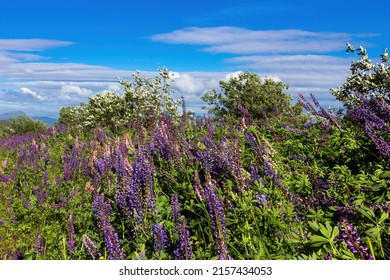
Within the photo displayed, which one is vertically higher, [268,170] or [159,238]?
[268,170]

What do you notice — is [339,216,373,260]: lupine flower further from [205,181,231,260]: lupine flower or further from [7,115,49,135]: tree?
[7,115,49,135]: tree

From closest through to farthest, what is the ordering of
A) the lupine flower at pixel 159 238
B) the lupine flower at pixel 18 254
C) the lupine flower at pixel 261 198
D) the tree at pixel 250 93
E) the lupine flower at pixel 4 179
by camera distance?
the lupine flower at pixel 159 238 → the lupine flower at pixel 261 198 → the lupine flower at pixel 18 254 → the lupine flower at pixel 4 179 → the tree at pixel 250 93

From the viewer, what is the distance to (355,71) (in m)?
21.5

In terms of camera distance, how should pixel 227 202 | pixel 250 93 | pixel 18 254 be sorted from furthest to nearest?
pixel 250 93 → pixel 18 254 → pixel 227 202

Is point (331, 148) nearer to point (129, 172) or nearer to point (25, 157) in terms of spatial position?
point (129, 172)

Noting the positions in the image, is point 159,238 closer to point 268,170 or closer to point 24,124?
point 268,170

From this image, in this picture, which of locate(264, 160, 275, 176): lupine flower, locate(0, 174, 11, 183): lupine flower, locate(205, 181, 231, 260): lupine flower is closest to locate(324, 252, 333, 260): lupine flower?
locate(205, 181, 231, 260): lupine flower

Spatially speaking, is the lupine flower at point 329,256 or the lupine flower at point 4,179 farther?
the lupine flower at point 4,179

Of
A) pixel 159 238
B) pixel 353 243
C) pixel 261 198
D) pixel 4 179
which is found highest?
pixel 261 198

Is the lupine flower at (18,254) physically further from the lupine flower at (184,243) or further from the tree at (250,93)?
the tree at (250,93)

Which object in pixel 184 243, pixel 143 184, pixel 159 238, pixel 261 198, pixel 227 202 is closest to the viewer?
pixel 184 243

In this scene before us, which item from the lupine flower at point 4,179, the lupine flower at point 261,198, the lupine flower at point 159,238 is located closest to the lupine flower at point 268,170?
the lupine flower at point 261,198

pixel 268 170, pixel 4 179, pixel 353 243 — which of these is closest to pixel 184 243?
pixel 353 243

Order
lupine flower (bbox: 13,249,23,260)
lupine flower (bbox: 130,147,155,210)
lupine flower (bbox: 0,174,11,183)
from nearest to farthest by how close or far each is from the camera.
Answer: lupine flower (bbox: 130,147,155,210)
lupine flower (bbox: 13,249,23,260)
lupine flower (bbox: 0,174,11,183)
